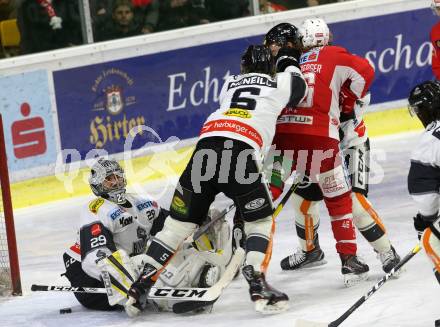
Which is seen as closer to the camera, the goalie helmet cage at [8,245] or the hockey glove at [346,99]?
the hockey glove at [346,99]

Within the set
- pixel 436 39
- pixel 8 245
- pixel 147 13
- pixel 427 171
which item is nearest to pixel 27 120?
pixel 147 13

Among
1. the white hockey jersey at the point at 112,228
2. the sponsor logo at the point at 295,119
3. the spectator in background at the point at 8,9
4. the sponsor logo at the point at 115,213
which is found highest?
the spectator in background at the point at 8,9

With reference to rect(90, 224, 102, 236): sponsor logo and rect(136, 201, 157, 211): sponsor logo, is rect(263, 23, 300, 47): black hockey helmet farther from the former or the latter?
rect(90, 224, 102, 236): sponsor logo

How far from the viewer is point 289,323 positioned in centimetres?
527

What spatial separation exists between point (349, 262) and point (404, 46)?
5.08 metres

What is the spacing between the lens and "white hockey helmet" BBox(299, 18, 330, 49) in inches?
239

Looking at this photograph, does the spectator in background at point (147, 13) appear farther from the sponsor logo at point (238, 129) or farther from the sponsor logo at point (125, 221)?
the sponsor logo at point (238, 129)

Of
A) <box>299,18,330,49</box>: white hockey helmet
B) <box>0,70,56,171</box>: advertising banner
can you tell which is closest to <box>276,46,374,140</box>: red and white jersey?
<box>299,18,330,49</box>: white hockey helmet

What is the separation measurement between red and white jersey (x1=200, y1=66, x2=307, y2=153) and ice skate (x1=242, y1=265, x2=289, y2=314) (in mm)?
609

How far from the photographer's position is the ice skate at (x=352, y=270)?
591 cm

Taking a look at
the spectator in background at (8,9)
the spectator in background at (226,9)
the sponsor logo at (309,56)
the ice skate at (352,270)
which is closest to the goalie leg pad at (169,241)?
the ice skate at (352,270)

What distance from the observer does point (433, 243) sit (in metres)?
4.73

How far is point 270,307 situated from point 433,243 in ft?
3.35

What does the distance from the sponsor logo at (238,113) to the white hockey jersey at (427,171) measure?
102cm
